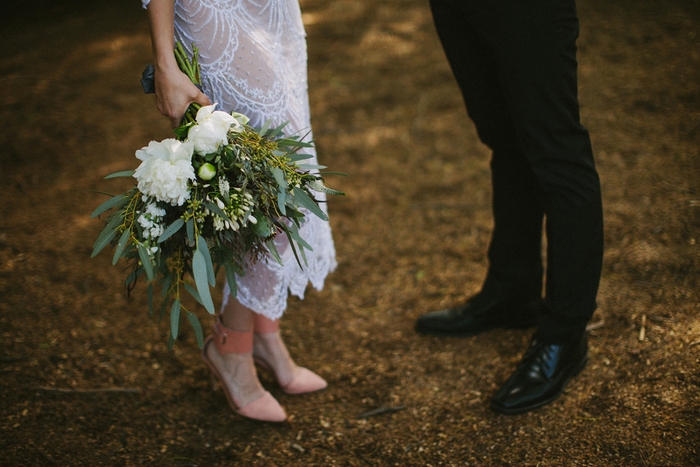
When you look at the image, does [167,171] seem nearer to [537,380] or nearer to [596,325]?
[537,380]

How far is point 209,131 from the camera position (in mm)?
1304

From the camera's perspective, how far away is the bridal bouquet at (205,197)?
132cm

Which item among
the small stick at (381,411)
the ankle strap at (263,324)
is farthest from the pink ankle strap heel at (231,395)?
the small stick at (381,411)

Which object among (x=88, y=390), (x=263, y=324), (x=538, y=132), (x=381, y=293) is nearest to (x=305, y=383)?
(x=263, y=324)

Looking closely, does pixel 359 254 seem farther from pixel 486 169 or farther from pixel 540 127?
pixel 540 127

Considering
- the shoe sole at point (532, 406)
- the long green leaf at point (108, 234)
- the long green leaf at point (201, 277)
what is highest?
the long green leaf at point (108, 234)

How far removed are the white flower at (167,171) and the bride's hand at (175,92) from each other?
119 millimetres

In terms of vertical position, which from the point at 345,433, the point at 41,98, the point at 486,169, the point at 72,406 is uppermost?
the point at 41,98

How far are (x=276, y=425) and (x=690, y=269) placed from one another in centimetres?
177

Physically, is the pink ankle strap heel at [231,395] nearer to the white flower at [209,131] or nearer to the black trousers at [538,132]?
the white flower at [209,131]

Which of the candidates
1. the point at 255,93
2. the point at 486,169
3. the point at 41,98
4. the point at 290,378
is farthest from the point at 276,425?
the point at 41,98

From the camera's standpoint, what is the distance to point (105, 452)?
1.75 metres

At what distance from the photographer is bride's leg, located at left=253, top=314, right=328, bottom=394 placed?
6.53 feet

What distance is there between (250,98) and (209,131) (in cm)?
29
